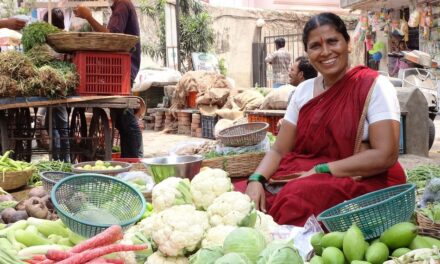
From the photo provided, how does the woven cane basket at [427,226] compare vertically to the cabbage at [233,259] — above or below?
below

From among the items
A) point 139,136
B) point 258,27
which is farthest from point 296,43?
point 139,136

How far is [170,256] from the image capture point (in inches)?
84.0

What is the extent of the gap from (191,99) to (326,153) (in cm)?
890

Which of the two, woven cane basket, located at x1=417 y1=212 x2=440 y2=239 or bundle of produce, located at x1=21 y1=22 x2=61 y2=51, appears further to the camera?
bundle of produce, located at x1=21 y1=22 x2=61 y2=51

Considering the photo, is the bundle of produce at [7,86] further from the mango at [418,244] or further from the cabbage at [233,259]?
the mango at [418,244]

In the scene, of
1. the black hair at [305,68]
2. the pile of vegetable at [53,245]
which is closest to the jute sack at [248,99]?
the black hair at [305,68]

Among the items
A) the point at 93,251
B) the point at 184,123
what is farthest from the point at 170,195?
the point at 184,123

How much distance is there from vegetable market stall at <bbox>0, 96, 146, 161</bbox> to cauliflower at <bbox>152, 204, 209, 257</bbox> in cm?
374

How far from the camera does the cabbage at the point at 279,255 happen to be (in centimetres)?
177

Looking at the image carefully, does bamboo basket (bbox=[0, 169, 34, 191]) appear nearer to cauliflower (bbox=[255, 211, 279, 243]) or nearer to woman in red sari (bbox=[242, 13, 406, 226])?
woman in red sari (bbox=[242, 13, 406, 226])

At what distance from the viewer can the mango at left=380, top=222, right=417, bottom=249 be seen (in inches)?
81.4

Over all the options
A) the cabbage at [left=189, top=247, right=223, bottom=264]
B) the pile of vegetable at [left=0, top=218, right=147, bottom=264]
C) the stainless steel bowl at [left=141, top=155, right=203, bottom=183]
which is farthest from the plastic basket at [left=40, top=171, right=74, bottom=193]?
the cabbage at [left=189, top=247, right=223, bottom=264]

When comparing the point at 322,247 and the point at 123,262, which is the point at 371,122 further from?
the point at 123,262

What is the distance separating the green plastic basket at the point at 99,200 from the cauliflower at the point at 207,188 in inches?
10.2
